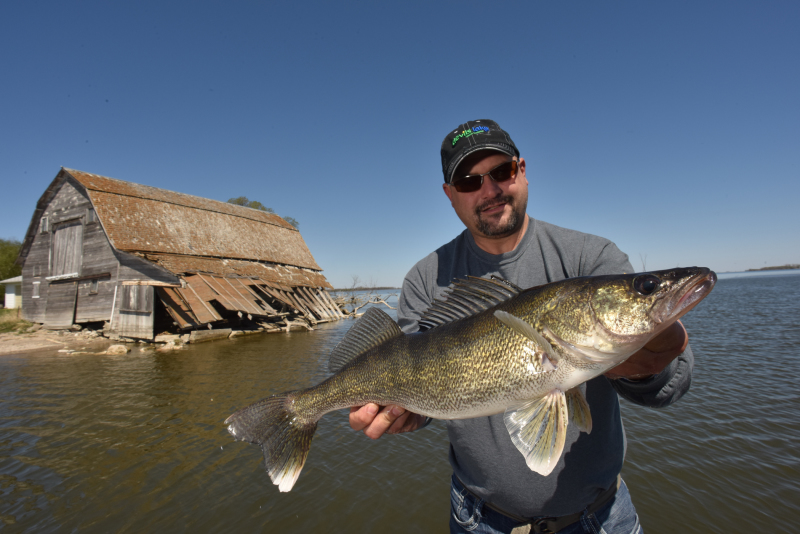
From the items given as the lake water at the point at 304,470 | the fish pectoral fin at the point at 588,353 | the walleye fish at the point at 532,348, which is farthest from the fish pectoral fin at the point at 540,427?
the lake water at the point at 304,470

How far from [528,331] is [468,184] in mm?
1457

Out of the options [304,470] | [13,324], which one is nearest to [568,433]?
[304,470]

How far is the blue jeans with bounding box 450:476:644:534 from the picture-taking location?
7.53ft

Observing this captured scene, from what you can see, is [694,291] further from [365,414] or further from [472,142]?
[365,414]

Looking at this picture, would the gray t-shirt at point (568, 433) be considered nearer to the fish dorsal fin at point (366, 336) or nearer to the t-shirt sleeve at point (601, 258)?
the t-shirt sleeve at point (601, 258)

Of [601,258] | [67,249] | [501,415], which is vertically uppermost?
[67,249]

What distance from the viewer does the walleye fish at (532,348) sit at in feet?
6.18

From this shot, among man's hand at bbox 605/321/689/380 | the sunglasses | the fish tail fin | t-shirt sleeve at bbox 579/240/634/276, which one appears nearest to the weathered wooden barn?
the fish tail fin

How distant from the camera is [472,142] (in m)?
2.93

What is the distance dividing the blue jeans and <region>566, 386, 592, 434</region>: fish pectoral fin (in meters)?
0.73

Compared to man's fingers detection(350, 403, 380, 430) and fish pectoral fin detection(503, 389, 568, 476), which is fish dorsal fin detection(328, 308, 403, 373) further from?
fish pectoral fin detection(503, 389, 568, 476)

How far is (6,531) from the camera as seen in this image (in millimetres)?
4734

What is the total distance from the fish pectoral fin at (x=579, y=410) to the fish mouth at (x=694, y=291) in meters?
0.65

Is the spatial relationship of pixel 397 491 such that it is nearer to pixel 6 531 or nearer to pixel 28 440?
pixel 6 531
